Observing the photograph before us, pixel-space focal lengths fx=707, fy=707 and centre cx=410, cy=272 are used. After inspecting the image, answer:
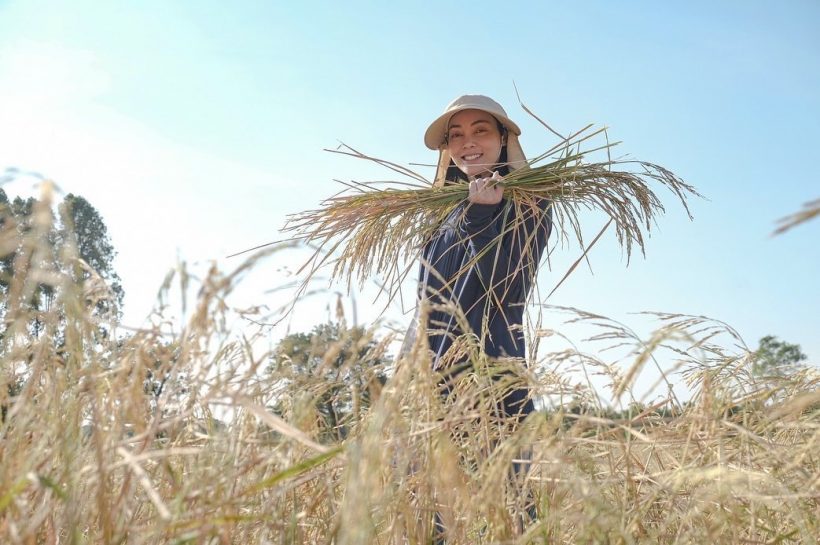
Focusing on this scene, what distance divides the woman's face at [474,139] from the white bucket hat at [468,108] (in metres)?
0.04

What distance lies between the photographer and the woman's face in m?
3.22

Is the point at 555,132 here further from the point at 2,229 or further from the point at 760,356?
the point at 2,229

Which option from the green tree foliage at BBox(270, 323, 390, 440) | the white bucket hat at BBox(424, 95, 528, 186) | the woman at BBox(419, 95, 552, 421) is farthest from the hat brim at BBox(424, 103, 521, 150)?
the green tree foliage at BBox(270, 323, 390, 440)

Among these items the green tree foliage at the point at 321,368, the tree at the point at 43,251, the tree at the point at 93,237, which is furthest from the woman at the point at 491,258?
the tree at the point at 93,237

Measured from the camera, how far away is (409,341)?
2.69 metres

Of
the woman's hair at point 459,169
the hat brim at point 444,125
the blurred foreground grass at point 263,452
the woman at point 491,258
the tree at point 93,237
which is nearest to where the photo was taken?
the blurred foreground grass at point 263,452

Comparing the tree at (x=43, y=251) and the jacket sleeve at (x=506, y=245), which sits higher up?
the jacket sleeve at (x=506, y=245)

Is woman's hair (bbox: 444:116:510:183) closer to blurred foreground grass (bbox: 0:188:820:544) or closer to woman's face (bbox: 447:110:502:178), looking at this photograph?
woman's face (bbox: 447:110:502:178)

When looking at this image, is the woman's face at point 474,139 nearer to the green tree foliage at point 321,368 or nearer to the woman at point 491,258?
the woman at point 491,258

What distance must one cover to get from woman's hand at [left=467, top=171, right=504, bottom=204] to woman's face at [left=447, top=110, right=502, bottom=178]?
0.43 metres

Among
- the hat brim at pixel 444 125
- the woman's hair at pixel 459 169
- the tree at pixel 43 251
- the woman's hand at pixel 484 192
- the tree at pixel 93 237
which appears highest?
the tree at pixel 93 237

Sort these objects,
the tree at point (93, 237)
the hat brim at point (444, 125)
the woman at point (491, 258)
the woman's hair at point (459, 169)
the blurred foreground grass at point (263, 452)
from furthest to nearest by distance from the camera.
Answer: the tree at point (93, 237) < the woman's hair at point (459, 169) < the hat brim at point (444, 125) < the woman at point (491, 258) < the blurred foreground grass at point (263, 452)

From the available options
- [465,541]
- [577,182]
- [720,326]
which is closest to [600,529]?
[465,541]

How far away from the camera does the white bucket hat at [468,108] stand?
317 cm
